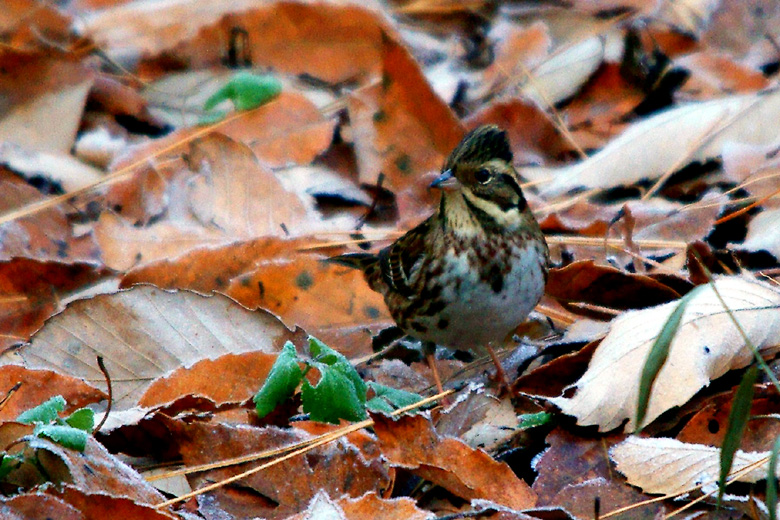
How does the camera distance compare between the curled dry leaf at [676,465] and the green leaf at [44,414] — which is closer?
the curled dry leaf at [676,465]

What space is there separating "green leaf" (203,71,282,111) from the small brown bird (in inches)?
87.2

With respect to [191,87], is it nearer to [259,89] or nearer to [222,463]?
[259,89]

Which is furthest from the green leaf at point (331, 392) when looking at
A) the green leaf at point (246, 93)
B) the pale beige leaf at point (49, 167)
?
the green leaf at point (246, 93)

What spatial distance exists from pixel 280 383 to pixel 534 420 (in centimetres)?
78

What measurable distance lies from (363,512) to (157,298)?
4.72 ft

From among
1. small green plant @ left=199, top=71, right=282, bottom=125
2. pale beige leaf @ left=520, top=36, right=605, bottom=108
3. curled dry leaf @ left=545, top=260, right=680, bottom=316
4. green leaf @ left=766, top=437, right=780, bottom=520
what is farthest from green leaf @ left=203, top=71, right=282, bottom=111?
green leaf @ left=766, top=437, right=780, bottom=520

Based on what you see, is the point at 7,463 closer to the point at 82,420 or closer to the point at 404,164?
the point at 82,420

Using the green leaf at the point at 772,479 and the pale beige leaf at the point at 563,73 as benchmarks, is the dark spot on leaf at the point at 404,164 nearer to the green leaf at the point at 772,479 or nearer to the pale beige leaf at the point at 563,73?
the pale beige leaf at the point at 563,73

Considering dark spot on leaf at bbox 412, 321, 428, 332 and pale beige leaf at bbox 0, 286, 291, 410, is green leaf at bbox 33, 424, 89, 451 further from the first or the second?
dark spot on leaf at bbox 412, 321, 428, 332

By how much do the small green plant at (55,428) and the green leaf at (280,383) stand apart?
0.49 meters

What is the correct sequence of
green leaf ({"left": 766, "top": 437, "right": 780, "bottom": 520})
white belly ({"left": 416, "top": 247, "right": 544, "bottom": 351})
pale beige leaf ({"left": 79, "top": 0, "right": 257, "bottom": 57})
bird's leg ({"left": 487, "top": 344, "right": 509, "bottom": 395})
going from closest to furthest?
green leaf ({"left": 766, "top": 437, "right": 780, "bottom": 520}) → bird's leg ({"left": 487, "top": 344, "right": 509, "bottom": 395}) → white belly ({"left": 416, "top": 247, "right": 544, "bottom": 351}) → pale beige leaf ({"left": 79, "top": 0, "right": 257, "bottom": 57})

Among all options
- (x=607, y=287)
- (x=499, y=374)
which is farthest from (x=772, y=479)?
(x=607, y=287)

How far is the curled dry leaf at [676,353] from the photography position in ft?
9.95

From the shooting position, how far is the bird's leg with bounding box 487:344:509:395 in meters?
3.59
